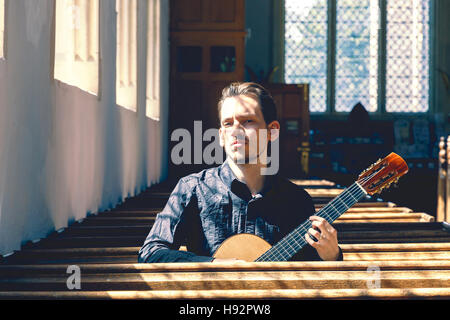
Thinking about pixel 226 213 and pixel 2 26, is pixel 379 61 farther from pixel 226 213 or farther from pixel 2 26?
pixel 226 213

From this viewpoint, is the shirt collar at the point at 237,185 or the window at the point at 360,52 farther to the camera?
the window at the point at 360,52

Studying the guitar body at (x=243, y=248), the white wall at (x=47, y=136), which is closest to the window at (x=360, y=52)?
the white wall at (x=47, y=136)

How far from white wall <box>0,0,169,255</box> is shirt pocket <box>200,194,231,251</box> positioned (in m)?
1.07

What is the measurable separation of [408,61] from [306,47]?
2314mm

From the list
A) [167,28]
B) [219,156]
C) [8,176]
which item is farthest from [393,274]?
[167,28]

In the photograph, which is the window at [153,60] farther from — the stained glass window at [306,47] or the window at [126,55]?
the stained glass window at [306,47]

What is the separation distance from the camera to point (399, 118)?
512 inches

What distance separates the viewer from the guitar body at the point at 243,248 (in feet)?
6.63

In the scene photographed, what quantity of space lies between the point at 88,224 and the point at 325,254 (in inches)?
86.6

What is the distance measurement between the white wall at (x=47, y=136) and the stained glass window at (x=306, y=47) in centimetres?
821

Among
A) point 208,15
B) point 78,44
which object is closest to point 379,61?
point 208,15

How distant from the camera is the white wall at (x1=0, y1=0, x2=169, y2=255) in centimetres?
274

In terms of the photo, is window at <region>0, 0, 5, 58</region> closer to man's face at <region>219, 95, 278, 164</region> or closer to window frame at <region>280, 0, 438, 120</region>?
man's face at <region>219, 95, 278, 164</region>

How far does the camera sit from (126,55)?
6.27 metres
